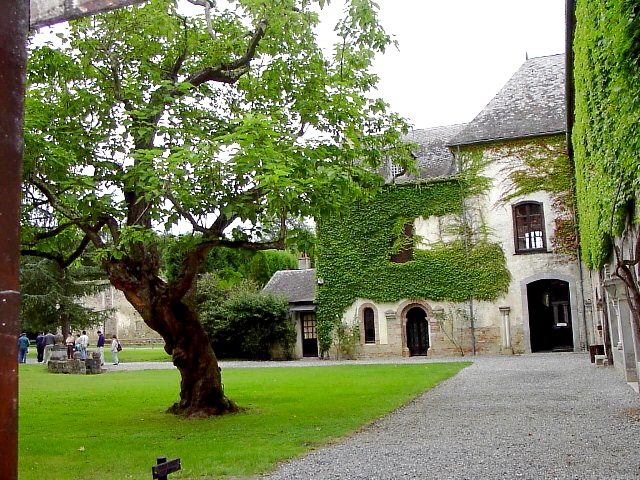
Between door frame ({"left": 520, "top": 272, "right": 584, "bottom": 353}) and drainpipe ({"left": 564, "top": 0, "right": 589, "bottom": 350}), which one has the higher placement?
drainpipe ({"left": 564, "top": 0, "right": 589, "bottom": 350})

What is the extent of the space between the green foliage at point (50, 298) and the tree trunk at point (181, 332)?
24.3m

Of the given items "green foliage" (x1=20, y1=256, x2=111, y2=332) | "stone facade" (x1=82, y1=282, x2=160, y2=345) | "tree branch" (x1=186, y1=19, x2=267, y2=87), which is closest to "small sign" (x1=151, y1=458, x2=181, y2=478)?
"tree branch" (x1=186, y1=19, x2=267, y2=87)

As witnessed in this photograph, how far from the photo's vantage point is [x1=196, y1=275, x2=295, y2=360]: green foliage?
1254 inches

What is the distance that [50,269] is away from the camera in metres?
36.0

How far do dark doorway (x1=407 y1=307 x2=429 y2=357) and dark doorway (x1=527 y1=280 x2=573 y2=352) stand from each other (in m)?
4.59

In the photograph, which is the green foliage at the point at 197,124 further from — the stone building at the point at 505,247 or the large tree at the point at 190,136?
the stone building at the point at 505,247

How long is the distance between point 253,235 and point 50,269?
27.3 meters

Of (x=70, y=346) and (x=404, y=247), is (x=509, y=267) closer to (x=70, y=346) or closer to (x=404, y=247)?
(x=404, y=247)

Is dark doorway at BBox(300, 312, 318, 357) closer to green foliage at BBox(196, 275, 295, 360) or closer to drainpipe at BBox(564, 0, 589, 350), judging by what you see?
green foliage at BBox(196, 275, 295, 360)

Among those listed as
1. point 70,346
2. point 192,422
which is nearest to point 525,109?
point 192,422

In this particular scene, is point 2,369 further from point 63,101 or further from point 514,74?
point 514,74

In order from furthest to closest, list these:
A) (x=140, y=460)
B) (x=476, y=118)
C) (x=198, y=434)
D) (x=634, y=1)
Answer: (x=476, y=118), (x=198, y=434), (x=140, y=460), (x=634, y=1)

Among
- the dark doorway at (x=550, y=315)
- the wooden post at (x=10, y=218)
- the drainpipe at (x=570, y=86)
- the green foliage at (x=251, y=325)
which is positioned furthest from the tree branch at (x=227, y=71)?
the green foliage at (x=251, y=325)

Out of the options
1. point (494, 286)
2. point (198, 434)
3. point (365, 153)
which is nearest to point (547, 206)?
point (494, 286)
